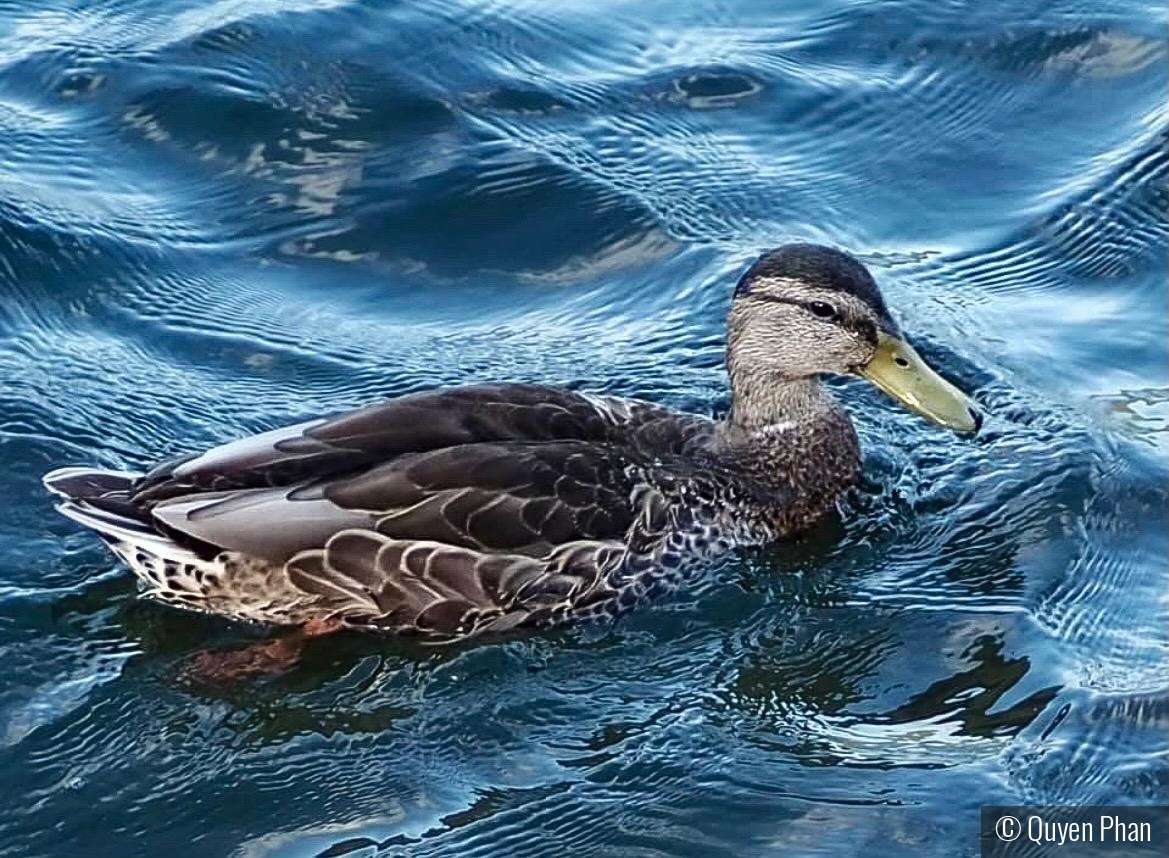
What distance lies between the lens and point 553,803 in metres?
7.21

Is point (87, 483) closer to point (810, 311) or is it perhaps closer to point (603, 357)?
point (603, 357)

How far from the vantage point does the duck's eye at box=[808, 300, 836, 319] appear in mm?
8703

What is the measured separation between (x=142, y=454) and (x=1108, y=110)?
5325 mm

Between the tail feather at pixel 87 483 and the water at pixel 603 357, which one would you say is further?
the tail feather at pixel 87 483

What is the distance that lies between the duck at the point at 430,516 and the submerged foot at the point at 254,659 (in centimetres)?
3

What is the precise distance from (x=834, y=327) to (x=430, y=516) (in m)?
1.77

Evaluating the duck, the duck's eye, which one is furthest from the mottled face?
the duck

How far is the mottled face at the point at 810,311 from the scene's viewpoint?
8.70 m

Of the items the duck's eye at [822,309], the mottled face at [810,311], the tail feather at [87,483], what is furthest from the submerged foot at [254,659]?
the duck's eye at [822,309]

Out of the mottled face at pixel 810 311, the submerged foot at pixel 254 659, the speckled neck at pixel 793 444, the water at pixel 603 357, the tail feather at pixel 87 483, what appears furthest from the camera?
the speckled neck at pixel 793 444

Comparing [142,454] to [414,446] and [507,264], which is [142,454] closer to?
[414,446]

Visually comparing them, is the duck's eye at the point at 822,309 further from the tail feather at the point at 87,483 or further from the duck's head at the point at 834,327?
the tail feather at the point at 87,483

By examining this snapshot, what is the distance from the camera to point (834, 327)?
344 inches

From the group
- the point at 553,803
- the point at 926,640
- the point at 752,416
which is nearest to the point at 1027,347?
the point at 752,416
